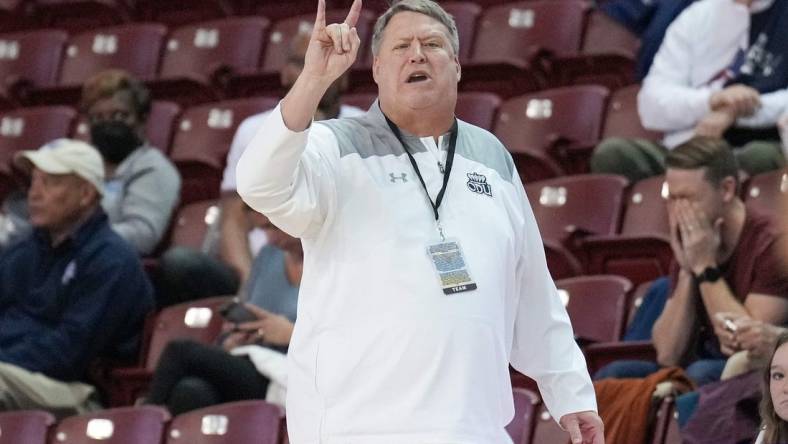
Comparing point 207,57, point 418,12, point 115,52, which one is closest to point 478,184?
point 418,12

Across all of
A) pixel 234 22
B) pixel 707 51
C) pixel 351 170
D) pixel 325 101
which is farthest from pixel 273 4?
pixel 351 170

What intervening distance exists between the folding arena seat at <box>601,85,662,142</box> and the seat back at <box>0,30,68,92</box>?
2771 mm

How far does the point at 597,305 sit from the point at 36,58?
12.1 ft

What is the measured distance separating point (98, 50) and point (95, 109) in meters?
1.27

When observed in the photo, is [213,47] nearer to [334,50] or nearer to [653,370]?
[653,370]

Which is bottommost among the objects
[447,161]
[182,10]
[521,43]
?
[447,161]

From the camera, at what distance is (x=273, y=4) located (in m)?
8.02

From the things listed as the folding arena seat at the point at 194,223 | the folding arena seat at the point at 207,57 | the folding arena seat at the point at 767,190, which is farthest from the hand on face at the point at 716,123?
the folding arena seat at the point at 207,57

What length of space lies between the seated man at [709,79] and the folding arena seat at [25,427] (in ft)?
6.77

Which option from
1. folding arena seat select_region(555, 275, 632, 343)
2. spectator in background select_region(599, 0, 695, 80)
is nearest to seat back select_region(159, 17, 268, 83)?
spectator in background select_region(599, 0, 695, 80)

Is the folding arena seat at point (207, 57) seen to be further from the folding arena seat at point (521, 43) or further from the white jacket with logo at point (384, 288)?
the white jacket with logo at point (384, 288)

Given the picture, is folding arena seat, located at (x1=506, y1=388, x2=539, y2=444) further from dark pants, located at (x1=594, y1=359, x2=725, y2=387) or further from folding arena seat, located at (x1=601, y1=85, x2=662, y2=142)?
folding arena seat, located at (x1=601, y1=85, x2=662, y2=142)

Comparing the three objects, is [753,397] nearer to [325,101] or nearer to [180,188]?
[325,101]

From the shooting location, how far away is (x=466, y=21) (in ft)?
23.2
